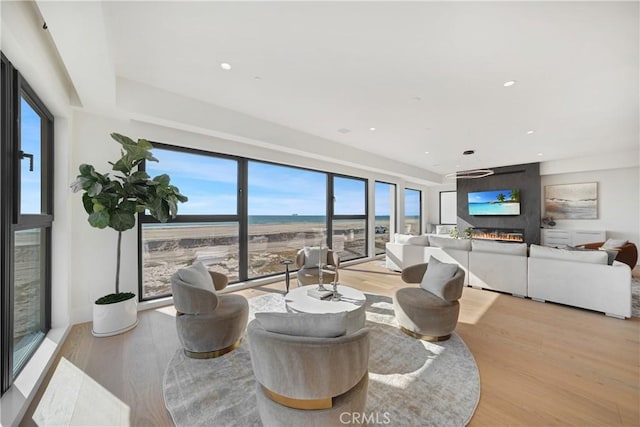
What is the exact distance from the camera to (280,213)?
5.15 metres

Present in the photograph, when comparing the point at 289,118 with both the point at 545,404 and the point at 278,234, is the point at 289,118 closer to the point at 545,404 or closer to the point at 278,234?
the point at 278,234

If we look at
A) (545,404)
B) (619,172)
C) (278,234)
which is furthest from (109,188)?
(619,172)

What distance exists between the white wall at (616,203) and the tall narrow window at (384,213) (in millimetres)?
5098

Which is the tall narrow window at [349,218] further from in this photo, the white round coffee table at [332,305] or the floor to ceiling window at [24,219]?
the floor to ceiling window at [24,219]

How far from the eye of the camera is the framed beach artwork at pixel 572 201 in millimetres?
6945

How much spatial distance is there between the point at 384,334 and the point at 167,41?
3581 millimetres

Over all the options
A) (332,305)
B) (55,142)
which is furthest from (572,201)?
(55,142)

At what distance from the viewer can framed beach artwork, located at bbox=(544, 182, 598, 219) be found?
273 inches

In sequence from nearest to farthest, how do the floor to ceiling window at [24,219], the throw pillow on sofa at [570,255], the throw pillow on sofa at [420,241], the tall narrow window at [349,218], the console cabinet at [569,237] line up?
the floor to ceiling window at [24,219] → the throw pillow on sofa at [570,255] → the throw pillow on sofa at [420,241] → the tall narrow window at [349,218] → the console cabinet at [569,237]

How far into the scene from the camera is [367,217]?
6.92 meters

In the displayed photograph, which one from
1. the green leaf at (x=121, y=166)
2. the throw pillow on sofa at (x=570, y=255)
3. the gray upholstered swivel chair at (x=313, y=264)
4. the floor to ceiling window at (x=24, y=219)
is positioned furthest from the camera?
the gray upholstered swivel chair at (x=313, y=264)

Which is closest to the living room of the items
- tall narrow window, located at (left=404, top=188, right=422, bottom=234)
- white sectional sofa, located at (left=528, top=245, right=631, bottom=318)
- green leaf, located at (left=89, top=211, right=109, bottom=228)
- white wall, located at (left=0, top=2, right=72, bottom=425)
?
white wall, located at (left=0, top=2, right=72, bottom=425)

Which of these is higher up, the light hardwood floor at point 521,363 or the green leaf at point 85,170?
the green leaf at point 85,170

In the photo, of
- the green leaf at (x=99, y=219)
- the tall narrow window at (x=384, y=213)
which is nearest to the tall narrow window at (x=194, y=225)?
the green leaf at (x=99, y=219)
